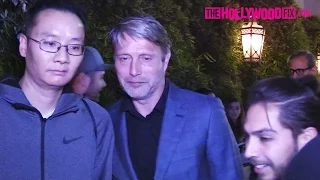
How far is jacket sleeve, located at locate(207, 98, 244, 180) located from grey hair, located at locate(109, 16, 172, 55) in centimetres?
35

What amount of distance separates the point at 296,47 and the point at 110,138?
23.7 feet

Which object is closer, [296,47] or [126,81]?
[126,81]

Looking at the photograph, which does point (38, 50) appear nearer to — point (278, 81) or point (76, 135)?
point (76, 135)

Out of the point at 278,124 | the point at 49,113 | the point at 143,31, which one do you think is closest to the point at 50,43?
the point at 49,113

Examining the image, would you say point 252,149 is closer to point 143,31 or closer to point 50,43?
point 50,43

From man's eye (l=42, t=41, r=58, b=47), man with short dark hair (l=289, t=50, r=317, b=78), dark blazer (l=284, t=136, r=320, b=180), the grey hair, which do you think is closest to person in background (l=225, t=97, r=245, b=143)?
man with short dark hair (l=289, t=50, r=317, b=78)

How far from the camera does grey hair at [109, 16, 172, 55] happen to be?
Answer: 2.48 meters

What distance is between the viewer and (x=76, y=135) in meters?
2.10

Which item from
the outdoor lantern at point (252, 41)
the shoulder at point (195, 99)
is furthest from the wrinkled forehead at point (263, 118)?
the outdoor lantern at point (252, 41)

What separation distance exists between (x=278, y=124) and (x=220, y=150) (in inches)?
29.3

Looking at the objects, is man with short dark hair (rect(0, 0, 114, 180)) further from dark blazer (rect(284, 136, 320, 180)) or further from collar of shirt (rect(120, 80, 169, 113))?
dark blazer (rect(284, 136, 320, 180))

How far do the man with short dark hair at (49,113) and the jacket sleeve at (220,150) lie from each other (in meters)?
0.53

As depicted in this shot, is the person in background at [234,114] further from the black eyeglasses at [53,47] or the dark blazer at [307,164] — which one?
the dark blazer at [307,164]

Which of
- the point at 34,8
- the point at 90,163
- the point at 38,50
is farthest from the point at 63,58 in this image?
the point at 90,163
